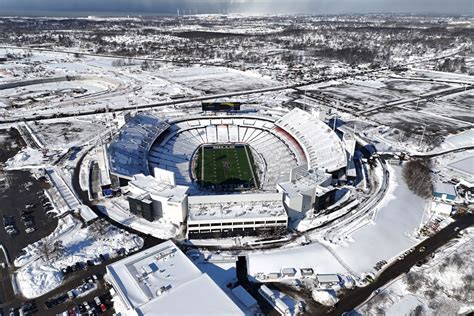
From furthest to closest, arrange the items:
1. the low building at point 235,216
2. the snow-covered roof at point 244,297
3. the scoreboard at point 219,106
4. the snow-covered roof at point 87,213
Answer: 1. the scoreboard at point 219,106
2. the snow-covered roof at point 87,213
3. the low building at point 235,216
4. the snow-covered roof at point 244,297

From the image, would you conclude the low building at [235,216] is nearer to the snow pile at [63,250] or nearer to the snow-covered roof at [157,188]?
the snow-covered roof at [157,188]

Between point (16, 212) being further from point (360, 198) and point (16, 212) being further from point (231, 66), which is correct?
point (231, 66)

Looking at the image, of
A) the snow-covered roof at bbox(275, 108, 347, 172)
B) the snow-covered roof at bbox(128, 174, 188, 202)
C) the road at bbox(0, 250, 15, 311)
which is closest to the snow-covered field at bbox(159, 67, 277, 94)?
the snow-covered roof at bbox(275, 108, 347, 172)

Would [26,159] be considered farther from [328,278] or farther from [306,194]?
[328,278]

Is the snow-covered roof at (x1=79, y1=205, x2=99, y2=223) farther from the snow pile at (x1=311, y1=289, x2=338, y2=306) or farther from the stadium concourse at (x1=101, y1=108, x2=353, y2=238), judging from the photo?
the snow pile at (x1=311, y1=289, x2=338, y2=306)

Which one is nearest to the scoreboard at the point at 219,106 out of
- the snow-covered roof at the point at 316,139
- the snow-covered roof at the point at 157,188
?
the snow-covered roof at the point at 316,139

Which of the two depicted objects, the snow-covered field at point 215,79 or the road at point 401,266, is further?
the snow-covered field at point 215,79
